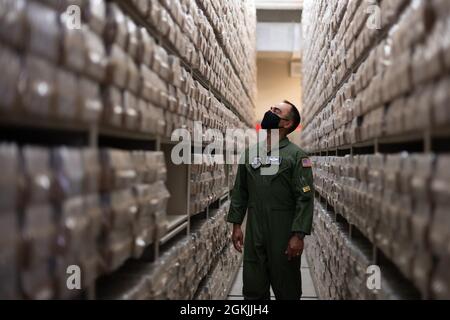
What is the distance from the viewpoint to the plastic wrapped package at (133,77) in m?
1.77

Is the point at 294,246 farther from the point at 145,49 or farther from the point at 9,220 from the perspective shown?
the point at 9,220

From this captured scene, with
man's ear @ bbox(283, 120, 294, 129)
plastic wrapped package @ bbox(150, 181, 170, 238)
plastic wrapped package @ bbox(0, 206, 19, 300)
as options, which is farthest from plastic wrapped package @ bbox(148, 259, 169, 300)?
man's ear @ bbox(283, 120, 294, 129)

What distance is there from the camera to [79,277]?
143cm

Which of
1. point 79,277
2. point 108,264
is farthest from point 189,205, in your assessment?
point 79,277

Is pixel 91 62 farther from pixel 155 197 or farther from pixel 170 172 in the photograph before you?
pixel 170 172

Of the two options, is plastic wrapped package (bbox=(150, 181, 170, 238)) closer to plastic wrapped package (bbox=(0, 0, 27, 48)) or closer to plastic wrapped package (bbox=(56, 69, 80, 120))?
plastic wrapped package (bbox=(56, 69, 80, 120))

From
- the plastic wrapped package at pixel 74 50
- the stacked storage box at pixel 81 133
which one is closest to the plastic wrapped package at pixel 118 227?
the stacked storage box at pixel 81 133

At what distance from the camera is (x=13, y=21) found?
108cm

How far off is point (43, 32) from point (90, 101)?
11.4 inches

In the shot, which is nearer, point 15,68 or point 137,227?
point 15,68

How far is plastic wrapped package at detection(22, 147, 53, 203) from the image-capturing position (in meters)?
1.15

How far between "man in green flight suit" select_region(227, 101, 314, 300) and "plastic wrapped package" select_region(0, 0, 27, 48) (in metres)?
2.48

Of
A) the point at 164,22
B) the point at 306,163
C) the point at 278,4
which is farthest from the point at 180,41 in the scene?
the point at 278,4

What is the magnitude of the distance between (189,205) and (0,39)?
7.12ft
